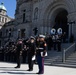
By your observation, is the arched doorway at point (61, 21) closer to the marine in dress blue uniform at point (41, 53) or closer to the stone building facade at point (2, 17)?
the marine in dress blue uniform at point (41, 53)

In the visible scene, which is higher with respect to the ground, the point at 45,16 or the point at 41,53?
the point at 45,16

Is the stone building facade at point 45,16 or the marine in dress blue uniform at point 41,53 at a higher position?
the stone building facade at point 45,16

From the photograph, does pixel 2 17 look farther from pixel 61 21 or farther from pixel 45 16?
pixel 45 16

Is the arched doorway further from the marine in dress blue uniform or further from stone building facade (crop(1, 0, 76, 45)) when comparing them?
the marine in dress blue uniform

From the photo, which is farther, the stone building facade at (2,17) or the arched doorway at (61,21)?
the stone building facade at (2,17)

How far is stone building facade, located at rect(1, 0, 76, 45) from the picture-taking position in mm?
26500

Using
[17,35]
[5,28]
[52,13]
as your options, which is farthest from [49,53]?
[5,28]

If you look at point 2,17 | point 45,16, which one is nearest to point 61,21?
point 45,16

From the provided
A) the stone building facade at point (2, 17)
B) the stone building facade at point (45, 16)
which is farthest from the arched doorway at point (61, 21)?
the stone building facade at point (2, 17)

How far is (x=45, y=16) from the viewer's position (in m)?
Result: 29.9

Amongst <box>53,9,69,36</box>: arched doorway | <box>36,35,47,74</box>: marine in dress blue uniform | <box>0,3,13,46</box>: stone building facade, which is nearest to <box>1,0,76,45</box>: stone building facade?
<box>53,9,69,36</box>: arched doorway

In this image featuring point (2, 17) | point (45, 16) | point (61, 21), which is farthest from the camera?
point (2, 17)

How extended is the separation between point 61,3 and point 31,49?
17.0 m

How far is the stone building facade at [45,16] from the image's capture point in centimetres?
2650
